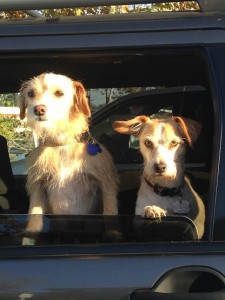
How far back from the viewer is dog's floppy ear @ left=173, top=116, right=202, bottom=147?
98.8 inches

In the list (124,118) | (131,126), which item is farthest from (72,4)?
(124,118)

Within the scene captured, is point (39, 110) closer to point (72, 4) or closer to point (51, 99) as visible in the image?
point (51, 99)

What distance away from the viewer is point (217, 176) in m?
1.84

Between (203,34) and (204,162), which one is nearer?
(203,34)

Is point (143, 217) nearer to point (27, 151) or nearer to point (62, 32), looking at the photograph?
point (62, 32)

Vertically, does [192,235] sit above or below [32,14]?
below

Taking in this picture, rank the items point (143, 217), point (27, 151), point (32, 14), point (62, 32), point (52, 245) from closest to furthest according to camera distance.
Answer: point (52, 245), point (62, 32), point (143, 217), point (32, 14), point (27, 151)

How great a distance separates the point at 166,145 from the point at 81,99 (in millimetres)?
476

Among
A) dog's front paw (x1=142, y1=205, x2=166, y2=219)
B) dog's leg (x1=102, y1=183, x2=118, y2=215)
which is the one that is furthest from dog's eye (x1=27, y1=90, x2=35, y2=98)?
dog's front paw (x1=142, y1=205, x2=166, y2=219)

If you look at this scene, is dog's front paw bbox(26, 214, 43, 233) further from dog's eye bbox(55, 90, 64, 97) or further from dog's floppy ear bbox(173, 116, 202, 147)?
dog's floppy ear bbox(173, 116, 202, 147)

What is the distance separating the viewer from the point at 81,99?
2656mm

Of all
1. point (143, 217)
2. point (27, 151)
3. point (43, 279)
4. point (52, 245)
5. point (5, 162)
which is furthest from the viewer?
point (5, 162)

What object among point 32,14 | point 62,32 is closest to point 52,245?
point 62,32

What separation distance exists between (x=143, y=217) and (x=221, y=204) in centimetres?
40
